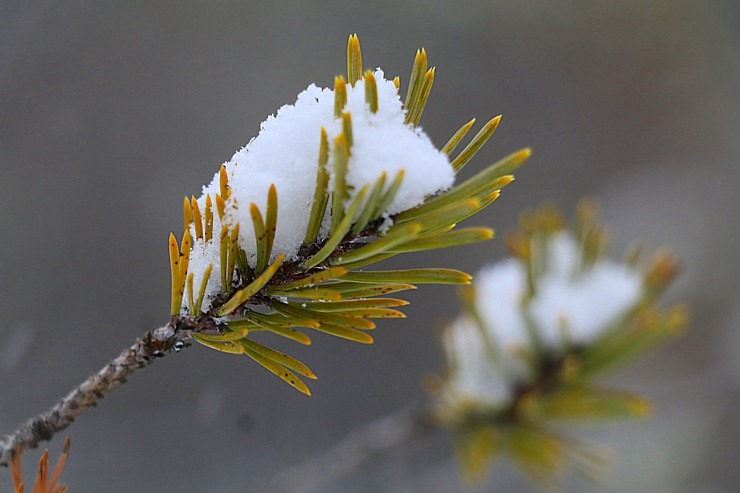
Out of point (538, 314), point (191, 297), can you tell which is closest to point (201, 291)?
point (191, 297)

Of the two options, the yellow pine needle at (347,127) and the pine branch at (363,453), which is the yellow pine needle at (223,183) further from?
the pine branch at (363,453)

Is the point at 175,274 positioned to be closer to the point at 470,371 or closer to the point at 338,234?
the point at 338,234

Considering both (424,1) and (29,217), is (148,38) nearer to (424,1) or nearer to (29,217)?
(29,217)

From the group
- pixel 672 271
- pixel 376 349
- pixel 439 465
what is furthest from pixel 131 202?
pixel 672 271

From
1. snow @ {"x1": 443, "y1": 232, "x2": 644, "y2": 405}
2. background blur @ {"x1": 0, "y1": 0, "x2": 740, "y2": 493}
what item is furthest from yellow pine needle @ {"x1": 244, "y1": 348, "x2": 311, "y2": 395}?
background blur @ {"x1": 0, "y1": 0, "x2": 740, "y2": 493}

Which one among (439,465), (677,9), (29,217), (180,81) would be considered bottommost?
(439,465)

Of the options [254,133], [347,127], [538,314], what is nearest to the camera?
[347,127]
